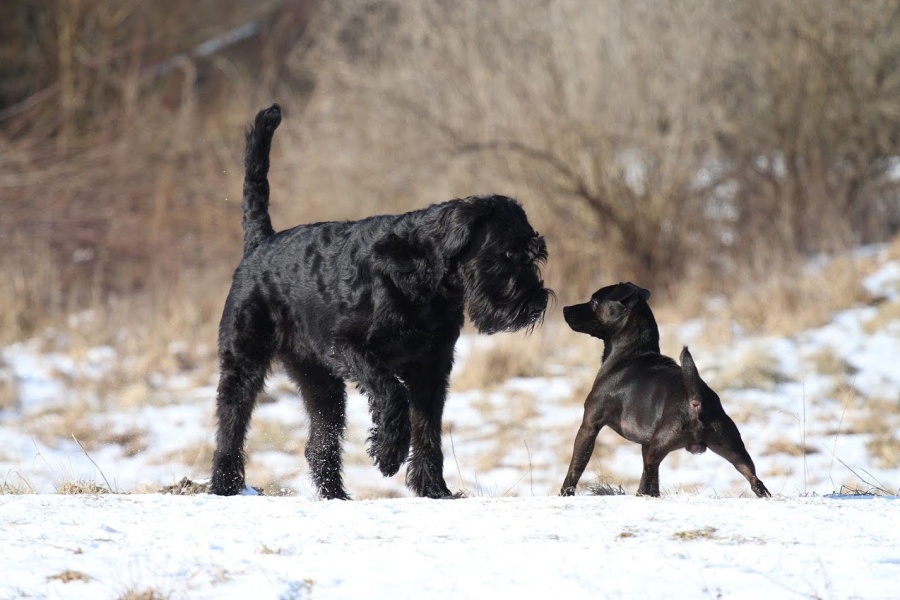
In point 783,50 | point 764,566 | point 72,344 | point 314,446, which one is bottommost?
point 764,566

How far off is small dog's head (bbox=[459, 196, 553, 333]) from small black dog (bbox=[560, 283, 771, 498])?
23cm

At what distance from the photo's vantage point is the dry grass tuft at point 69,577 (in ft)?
10.8

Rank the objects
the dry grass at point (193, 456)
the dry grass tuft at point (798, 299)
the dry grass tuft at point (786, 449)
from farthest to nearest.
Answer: the dry grass tuft at point (798, 299) < the dry grass at point (193, 456) < the dry grass tuft at point (786, 449)

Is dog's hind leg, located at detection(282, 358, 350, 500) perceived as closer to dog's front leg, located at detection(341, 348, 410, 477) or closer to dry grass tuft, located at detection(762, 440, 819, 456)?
dog's front leg, located at detection(341, 348, 410, 477)

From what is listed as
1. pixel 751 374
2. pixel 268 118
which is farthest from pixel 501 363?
pixel 268 118

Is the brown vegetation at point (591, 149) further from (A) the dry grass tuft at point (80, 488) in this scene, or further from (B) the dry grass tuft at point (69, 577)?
(B) the dry grass tuft at point (69, 577)

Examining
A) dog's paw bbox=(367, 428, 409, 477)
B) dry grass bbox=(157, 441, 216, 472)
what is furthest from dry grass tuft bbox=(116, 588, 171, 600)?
dry grass bbox=(157, 441, 216, 472)

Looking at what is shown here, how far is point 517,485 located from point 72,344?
20.8 feet

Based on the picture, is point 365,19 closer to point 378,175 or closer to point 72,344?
point 378,175

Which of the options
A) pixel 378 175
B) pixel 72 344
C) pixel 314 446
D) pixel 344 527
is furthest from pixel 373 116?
pixel 344 527

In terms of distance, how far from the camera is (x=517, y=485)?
7496mm

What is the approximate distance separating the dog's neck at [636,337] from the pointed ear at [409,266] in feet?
3.00

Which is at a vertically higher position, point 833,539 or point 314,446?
point 314,446

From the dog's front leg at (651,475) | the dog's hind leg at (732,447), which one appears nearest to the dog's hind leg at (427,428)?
the dog's front leg at (651,475)
